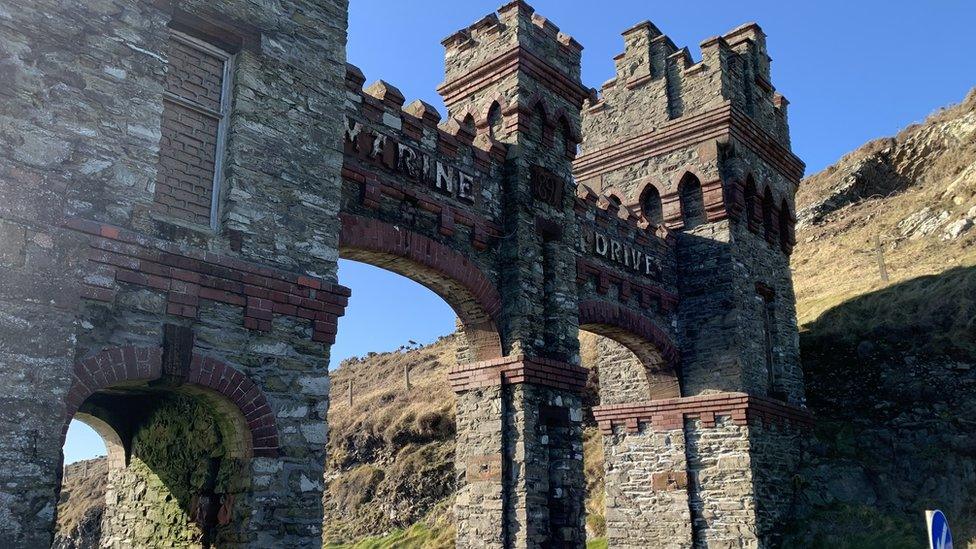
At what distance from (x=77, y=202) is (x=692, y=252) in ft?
38.0

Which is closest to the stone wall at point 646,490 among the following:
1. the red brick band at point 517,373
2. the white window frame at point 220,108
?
the red brick band at point 517,373

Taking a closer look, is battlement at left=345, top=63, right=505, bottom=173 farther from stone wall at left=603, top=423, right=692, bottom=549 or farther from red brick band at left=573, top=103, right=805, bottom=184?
stone wall at left=603, top=423, right=692, bottom=549

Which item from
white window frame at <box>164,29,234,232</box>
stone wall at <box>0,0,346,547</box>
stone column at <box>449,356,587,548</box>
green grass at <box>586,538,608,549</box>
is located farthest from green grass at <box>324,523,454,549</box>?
white window frame at <box>164,29,234,232</box>

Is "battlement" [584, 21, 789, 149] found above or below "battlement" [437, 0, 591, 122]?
above

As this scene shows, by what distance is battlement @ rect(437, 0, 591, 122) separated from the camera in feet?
38.7

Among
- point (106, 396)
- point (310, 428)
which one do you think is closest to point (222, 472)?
point (310, 428)

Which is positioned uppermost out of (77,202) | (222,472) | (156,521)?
(77,202)

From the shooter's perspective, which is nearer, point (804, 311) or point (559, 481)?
point (559, 481)

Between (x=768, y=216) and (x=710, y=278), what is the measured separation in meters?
2.64

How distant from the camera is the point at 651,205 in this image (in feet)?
52.1

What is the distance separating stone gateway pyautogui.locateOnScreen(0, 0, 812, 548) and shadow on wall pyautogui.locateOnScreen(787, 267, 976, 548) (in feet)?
2.91

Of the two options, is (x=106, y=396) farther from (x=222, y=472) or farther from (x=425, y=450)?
(x=425, y=450)

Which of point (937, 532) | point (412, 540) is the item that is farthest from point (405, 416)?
point (937, 532)

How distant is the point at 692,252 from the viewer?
15039 mm
